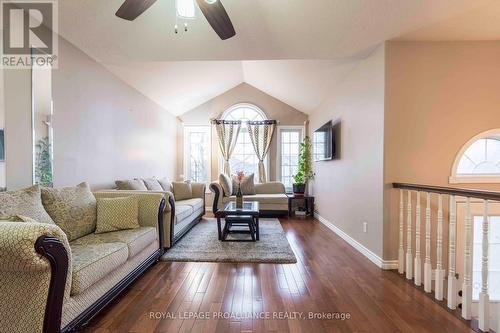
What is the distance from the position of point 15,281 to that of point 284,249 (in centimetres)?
262

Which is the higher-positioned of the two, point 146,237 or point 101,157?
→ point 101,157

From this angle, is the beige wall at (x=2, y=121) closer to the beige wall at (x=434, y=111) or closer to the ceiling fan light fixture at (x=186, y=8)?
the ceiling fan light fixture at (x=186, y=8)

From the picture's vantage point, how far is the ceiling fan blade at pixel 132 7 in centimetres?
180

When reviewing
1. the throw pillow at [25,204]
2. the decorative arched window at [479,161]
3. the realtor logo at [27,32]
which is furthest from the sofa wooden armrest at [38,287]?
the decorative arched window at [479,161]

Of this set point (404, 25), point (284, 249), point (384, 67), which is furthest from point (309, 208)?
point (404, 25)

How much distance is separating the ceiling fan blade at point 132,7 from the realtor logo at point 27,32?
2.89 feet

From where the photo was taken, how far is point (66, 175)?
108 inches

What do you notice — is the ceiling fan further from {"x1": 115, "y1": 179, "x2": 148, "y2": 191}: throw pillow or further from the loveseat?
{"x1": 115, "y1": 179, "x2": 148, "y2": 191}: throw pillow

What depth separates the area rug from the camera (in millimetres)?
2920

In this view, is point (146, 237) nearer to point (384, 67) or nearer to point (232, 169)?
point (384, 67)

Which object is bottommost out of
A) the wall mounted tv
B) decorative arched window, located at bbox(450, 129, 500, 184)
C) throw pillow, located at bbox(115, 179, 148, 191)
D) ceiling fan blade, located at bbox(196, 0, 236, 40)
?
throw pillow, located at bbox(115, 179, 148, 191)

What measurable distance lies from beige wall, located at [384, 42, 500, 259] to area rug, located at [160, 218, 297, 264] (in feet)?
4.04

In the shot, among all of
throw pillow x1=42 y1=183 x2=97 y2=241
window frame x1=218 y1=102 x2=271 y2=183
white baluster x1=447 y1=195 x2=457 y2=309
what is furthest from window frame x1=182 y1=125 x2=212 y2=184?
white baluster x1=447 y1=195 x2=457 y2=309

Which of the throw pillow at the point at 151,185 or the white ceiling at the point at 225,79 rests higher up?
the white ceiling at the point at 225,79
